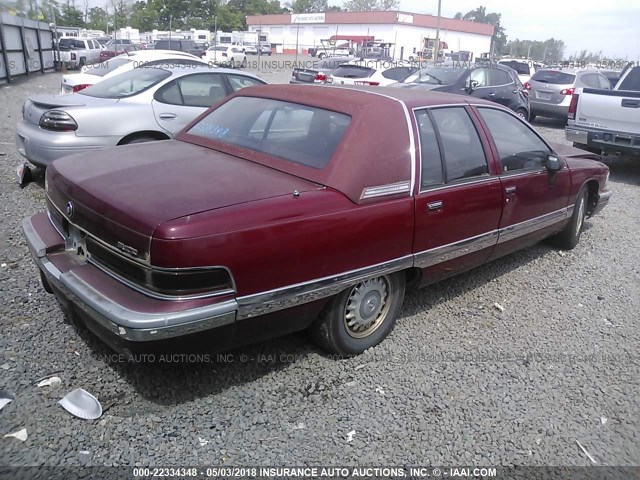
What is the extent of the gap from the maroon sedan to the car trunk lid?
1cm

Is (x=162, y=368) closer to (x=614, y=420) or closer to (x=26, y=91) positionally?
(x=614, y=420)

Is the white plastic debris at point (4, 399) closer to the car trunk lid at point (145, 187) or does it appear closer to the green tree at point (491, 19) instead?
the car trunk lid at point (145, 187)

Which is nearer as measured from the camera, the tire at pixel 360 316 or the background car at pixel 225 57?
the tire at pixel 360 316

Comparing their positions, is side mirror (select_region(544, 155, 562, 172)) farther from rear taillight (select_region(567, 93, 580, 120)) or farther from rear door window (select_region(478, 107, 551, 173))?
rear taillight (select_region(567, 93, 580, 120))

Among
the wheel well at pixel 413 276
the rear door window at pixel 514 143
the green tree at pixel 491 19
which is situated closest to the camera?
the wheel well at pixel 413 276

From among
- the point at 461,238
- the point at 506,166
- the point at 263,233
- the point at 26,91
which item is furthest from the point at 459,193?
the point at 26,91

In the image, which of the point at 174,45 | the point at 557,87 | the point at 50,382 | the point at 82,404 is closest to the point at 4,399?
the point at 50,382

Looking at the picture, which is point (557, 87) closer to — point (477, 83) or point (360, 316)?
point (477, 83)

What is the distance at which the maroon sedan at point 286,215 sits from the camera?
8.45 feet

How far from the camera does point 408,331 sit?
3.85m

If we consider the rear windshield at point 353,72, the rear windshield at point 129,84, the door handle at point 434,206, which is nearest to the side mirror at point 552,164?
the door handle at point 434,206

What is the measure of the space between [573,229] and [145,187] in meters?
4.39

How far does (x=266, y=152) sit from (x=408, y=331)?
1602 mm

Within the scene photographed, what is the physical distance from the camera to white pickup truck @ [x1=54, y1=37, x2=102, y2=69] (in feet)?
87.0
